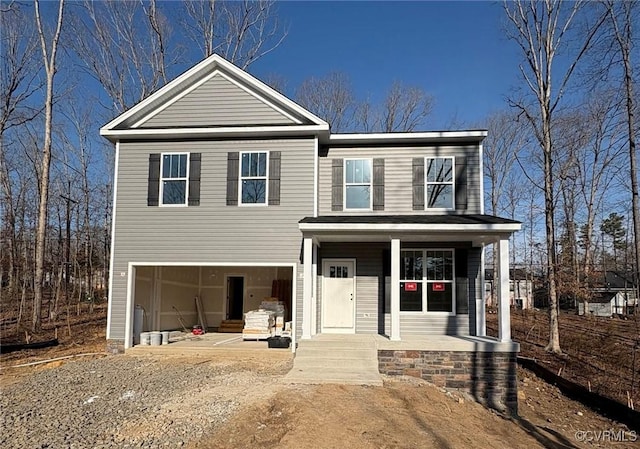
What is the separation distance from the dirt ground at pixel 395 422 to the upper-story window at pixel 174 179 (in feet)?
16.1

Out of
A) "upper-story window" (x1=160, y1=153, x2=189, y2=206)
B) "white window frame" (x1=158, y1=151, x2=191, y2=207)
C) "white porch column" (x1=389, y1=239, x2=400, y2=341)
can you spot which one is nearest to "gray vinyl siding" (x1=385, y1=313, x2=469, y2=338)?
"white porch column" (x1=389, y1=239, x2=400, y2=341)

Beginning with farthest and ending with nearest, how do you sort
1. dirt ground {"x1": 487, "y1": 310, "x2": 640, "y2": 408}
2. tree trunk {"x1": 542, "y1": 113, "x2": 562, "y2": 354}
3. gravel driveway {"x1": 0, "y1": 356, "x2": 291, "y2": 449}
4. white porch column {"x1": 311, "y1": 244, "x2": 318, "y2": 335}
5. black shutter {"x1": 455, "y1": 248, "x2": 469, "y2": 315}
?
1. tree trunk {"x1": 542, "y1": 113, "x2": 562, "y2": 354}
2. black shutter {"x1": 455, "y1": 248, "x2": 469, "y2": 315}
3. white porch column {"x1": 311, "y1": 244, "x2": 318, "y2": 335}
4. dirt ground {"x1": 487, "y1": 310, "x2": 640, "y2": 408}
5. gravel driveway {"x1": 0, "y1": 356, "x2": 291, "y2": 449}

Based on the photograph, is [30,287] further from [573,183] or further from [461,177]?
[573,183]

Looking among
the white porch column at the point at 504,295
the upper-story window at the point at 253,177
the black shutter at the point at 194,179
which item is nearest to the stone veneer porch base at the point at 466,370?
the white porch column at the point at 504,295

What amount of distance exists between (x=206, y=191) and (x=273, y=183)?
5.68 ft

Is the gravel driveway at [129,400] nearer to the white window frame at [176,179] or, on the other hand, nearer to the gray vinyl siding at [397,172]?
the white window frame at [176,179]

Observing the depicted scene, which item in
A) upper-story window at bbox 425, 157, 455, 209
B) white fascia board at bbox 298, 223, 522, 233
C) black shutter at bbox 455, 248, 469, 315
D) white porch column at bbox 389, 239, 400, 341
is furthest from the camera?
upper-story window at bbox 425, 157, 455, 209

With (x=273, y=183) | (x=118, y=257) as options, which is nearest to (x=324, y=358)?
(x=273, y=183)

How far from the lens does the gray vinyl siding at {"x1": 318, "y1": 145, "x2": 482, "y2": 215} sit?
11742 millimetres

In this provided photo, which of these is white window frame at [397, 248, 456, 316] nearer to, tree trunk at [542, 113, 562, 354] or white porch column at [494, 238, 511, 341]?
white porch column at [494, 238, 511, 341]

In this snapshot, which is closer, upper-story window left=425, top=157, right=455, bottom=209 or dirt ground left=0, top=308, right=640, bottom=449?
dirt ground left=0, top=308, right=640, bottom=449

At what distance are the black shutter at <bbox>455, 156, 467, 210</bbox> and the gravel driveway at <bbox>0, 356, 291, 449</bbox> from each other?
5899mm

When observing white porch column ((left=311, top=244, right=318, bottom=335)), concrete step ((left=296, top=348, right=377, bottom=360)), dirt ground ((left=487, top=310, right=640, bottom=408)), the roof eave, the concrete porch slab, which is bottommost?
dirt ground ((left=487, top=310, right=640, bottom=408))

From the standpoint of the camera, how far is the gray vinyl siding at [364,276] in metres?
11.5
